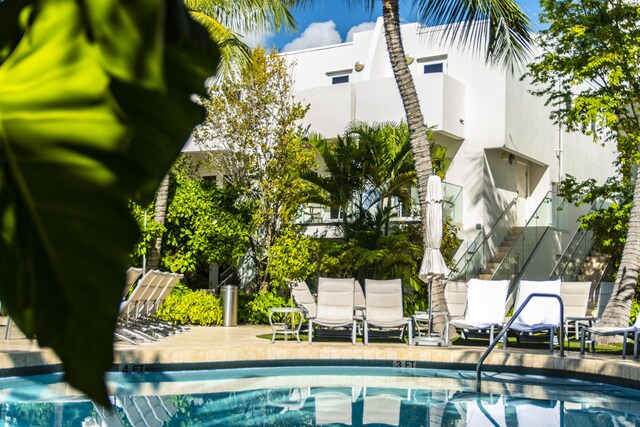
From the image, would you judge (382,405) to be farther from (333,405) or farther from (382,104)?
(382,104)

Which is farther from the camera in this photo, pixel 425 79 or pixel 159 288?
pixel 425 79

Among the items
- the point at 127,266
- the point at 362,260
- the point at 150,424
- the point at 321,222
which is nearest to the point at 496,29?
the point at 362,260

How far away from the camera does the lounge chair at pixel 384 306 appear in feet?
46.4

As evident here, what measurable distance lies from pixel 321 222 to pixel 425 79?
Answer: 17.5ft

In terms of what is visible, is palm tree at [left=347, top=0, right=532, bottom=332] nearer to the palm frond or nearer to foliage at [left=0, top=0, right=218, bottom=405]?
the palm frond

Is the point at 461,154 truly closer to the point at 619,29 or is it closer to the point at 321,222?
the point at 321,222

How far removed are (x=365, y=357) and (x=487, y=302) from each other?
2.96 meters

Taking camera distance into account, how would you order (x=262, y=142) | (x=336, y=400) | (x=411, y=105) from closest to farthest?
(x=336, y=400) < (x=411, y=105) < (x=262, y=142)

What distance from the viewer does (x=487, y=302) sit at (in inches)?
587

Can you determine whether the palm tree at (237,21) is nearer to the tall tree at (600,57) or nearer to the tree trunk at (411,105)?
the tree trunk at (411,105)

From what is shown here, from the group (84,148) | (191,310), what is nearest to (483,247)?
(191,310)

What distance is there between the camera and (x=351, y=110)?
24.7m

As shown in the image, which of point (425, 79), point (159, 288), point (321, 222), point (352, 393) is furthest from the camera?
point (425, 79)

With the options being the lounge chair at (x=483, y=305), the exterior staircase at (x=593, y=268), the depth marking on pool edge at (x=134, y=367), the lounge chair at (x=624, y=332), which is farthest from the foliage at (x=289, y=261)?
the exterior staircase at (x=593, y=268)
